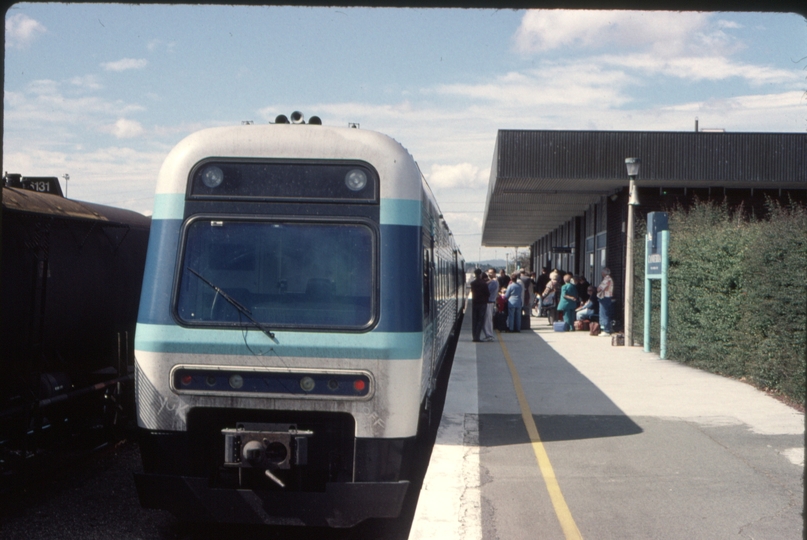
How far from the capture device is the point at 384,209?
17.5ft

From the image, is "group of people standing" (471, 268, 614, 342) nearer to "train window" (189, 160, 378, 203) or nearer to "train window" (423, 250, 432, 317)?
"train window" (423, 250, 432, 317)

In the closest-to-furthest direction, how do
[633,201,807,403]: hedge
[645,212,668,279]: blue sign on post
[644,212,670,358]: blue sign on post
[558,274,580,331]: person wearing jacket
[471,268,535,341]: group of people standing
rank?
[633,201,807,403]: hedge < [644,212,670,358]: blue sign on post < [645,212,668,279]: blue sign on post < [471,268,535,341]: group of people standing < [558,274,580,331]: person wearing jacket

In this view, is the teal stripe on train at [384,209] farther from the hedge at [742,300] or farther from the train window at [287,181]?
the hedge at [742,300]

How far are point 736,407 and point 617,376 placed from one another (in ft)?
9.94

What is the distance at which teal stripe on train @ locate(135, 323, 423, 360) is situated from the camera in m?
5.12

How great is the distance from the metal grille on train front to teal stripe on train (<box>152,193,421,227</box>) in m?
0.05

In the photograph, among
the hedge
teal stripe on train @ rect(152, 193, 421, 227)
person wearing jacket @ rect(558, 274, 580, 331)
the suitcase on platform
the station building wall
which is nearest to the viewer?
teal stripe on train @ rect(152, 193, 421, 227)

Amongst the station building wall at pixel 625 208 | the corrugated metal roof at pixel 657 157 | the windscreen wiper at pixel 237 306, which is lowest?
the windscreen wiper at pixel 237 306

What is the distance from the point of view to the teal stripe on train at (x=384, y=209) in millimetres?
5336

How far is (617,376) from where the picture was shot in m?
12.2

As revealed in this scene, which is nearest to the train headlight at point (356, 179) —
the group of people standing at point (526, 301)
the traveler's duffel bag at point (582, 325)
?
the group of people standing at point (526, 301)

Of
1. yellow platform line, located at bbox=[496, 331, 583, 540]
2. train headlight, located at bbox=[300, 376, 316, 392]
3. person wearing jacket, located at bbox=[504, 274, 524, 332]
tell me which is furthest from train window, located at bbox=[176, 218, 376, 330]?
person wearing jacket, located at bbox=[504, 274, 524, 332]

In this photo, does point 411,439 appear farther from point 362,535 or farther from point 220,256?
point 220,256

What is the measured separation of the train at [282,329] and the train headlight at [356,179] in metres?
0.01
